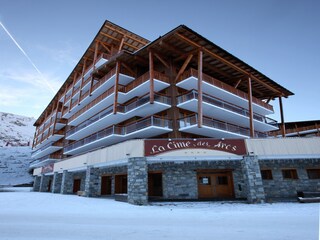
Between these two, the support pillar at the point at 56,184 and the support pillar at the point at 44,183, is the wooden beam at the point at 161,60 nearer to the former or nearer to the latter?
the support pillar at the point at 56,184

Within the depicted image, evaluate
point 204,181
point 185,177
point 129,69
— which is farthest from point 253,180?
point 129,69

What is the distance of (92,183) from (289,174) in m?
17.9

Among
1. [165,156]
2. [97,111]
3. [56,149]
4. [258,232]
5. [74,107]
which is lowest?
[258,232]

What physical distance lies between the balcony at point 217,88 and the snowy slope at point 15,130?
7893 cm

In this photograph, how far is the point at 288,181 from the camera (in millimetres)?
17328

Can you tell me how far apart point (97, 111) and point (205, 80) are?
1583 centimetres

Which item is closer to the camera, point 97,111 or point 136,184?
point 136,184

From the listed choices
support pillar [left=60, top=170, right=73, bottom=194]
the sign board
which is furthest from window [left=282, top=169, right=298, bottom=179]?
support pillar [left=60, top=170, right=73, bottom=194]

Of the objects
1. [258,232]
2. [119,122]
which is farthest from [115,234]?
[119,122]

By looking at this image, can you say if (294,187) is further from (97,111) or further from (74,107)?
(74,107)

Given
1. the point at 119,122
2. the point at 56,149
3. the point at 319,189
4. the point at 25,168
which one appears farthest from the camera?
the point at 25,168

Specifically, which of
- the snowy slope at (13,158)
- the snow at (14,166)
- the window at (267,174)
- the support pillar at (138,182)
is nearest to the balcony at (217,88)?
the window at (267,174)

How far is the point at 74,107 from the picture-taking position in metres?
33.4

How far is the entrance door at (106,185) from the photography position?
21.2 metres
